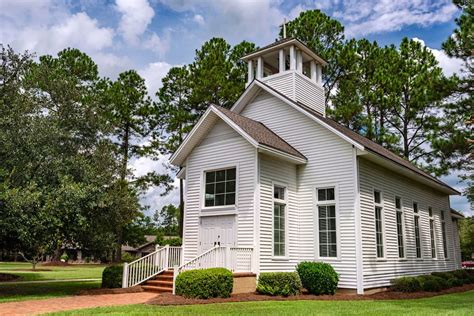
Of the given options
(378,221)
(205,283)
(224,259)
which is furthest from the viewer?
(378,221)

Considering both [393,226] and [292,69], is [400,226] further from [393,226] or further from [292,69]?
[292,69]

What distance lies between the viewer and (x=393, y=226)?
15.7 metres

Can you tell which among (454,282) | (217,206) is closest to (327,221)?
(217,206)

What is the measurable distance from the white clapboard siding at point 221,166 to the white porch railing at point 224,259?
45cm

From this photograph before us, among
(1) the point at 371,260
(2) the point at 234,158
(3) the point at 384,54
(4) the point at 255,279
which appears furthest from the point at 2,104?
(3) the point at 384,54

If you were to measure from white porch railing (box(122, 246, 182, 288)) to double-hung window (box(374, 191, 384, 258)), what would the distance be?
698cm

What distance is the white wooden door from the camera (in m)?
13.6

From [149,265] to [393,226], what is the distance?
9.10 metres

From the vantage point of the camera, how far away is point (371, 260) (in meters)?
13.7

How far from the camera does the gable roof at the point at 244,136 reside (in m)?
13.4

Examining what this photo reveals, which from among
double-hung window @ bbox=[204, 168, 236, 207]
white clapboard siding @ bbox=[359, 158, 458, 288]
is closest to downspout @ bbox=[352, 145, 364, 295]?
white clapboard siding @ bbox=[359, 158, 458, 288]

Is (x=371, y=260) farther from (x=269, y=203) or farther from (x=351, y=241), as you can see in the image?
(x=269, y=203)

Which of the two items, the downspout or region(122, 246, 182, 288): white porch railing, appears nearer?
the downspout

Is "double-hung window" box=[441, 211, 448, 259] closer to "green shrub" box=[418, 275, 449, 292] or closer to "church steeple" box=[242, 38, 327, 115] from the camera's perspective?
"green shrub" box=[418, 275, 449, 292]
